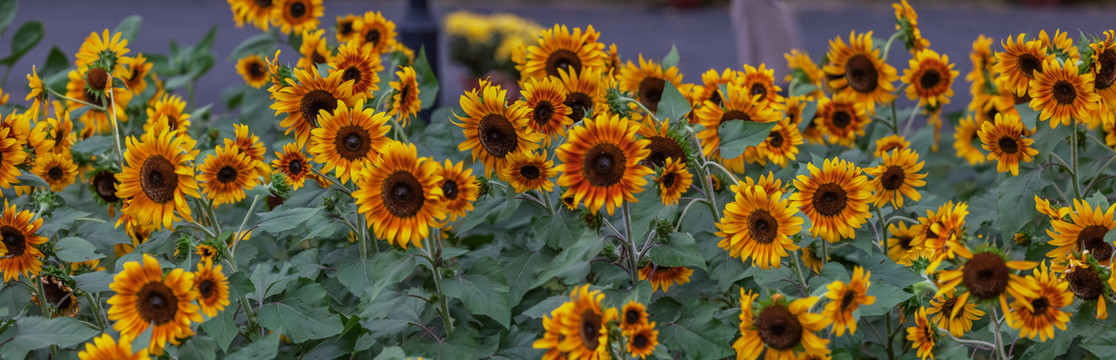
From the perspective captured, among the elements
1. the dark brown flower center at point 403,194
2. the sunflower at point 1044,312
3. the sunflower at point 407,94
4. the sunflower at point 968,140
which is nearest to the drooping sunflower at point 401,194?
the dark brown flower center at point 403,194

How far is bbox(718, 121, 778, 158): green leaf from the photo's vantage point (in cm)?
211

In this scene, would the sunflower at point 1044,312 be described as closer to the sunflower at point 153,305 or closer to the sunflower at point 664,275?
the sunflower at point 664,275

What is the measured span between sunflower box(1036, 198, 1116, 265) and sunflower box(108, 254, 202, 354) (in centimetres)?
169

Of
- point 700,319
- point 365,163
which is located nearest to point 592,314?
point 700,319

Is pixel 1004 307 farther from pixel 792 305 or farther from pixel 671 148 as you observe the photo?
pixel 671 148

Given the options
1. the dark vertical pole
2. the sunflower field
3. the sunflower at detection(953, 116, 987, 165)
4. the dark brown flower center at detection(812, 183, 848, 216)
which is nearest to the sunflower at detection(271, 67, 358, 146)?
the sunflower field

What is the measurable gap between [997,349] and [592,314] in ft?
2.60

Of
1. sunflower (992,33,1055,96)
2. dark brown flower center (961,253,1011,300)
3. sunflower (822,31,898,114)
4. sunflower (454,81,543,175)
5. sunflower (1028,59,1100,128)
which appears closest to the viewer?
dark brown flower center (961,253,1011,300)

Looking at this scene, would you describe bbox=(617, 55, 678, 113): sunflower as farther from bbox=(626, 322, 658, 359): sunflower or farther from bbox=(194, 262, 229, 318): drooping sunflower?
bbox=(194, 262, 229, 318): drooping sunflower

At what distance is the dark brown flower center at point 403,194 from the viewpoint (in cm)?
181

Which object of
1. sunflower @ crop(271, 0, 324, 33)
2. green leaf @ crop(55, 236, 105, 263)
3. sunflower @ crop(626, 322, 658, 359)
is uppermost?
sunflower @ crop(271, 0, 324, 33)

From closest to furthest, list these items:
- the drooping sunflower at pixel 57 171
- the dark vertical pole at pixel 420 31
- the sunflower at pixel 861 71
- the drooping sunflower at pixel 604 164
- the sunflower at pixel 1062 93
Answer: the drooping sunflower at pixel 604 164 < the sunflower at pixel 1062 93 < the drooping sunflower at pixel 57 171 < the sunflower at pixel 861 71 < the dark vertical pole at pixel 420 31

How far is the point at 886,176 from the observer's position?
2363mm

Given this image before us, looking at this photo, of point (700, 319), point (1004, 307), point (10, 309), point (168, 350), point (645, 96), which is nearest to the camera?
point (1004, 307)
